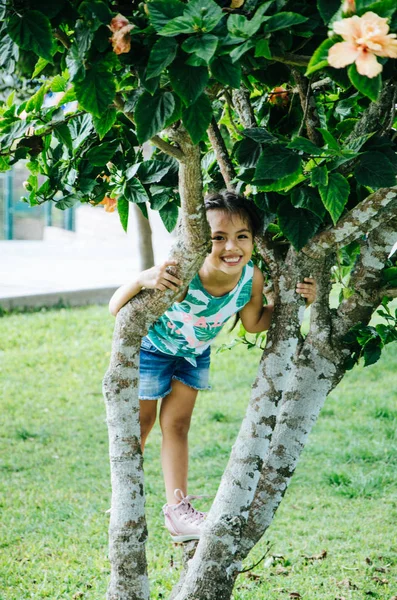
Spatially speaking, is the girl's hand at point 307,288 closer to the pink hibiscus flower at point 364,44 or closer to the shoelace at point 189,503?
the shoelace at point 189,503

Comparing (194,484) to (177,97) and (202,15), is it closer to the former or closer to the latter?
(177,97)

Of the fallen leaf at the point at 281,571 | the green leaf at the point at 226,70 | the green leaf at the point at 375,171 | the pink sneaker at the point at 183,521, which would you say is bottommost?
the fallen leaf at the point at 281,571

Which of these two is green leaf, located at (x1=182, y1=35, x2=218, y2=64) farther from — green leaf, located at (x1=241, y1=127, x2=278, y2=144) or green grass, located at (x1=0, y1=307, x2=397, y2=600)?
green grass, located at (x1=0, y1=307, x2=397, y2=600)

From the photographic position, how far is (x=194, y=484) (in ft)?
15.0

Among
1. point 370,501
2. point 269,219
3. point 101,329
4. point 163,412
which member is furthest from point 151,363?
point 101,329

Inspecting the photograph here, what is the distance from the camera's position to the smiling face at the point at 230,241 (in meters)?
2.68

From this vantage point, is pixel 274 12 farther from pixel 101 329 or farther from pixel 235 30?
pixel 101 329

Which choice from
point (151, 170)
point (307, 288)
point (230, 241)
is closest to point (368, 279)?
point (307, 288)

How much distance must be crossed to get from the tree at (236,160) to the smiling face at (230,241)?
133 millimetres

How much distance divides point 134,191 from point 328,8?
944 mm

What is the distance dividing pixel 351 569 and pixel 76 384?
3.66 meters

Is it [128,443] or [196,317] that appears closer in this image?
[128,443]

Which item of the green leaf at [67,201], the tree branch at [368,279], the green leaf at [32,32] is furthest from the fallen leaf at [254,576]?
the green leaf at [32,32]

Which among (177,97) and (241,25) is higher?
(241,25)
